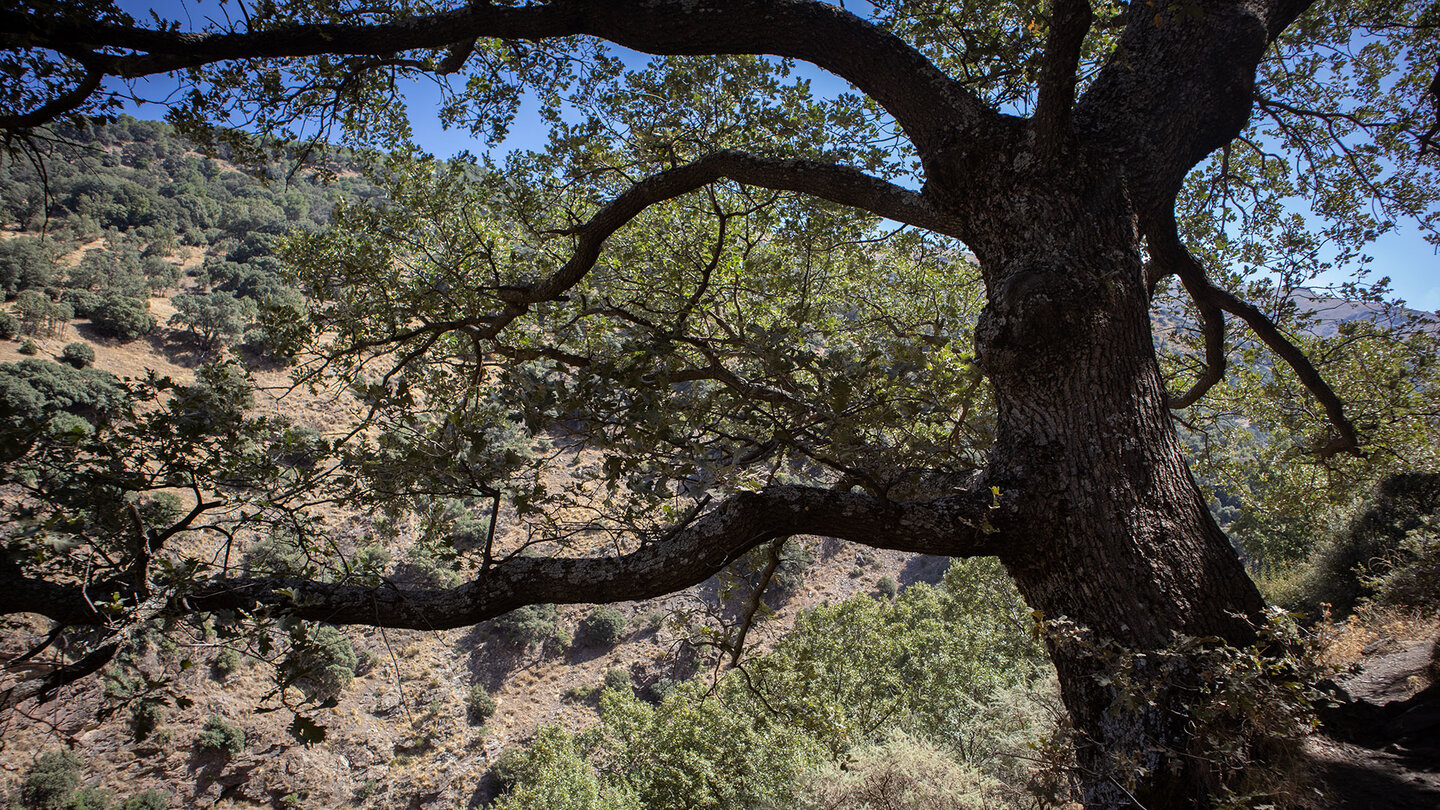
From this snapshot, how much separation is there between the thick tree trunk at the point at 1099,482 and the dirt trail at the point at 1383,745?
48cm

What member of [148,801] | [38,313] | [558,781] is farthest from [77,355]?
[558,781]

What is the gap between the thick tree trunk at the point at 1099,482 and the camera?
2141 millimetres

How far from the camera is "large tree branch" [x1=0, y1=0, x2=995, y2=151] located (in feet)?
9.09

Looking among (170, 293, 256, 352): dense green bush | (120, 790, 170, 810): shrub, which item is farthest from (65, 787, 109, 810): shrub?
(170, 293, 256, 352): dense green bush

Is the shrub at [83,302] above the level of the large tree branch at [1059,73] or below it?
above

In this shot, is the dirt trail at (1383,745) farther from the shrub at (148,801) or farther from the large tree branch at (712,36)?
the shrub at (148,801)

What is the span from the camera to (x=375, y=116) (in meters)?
4.35

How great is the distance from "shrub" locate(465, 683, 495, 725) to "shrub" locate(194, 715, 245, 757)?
664cm

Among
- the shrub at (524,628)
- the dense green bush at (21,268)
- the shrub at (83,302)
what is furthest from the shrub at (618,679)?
the dense green bush at (21,268)

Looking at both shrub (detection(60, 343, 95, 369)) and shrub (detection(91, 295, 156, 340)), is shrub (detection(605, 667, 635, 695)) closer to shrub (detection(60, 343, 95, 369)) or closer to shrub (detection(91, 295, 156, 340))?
shrub (detection(60, 343, 95, 369))

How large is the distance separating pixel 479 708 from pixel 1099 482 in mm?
24638

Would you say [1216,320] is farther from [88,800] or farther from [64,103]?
[88,800]

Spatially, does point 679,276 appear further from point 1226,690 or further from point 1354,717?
point 1354,717

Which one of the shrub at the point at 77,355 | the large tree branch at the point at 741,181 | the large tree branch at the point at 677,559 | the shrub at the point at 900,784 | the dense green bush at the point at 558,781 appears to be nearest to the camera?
the large tree branch at the point at 677,559
